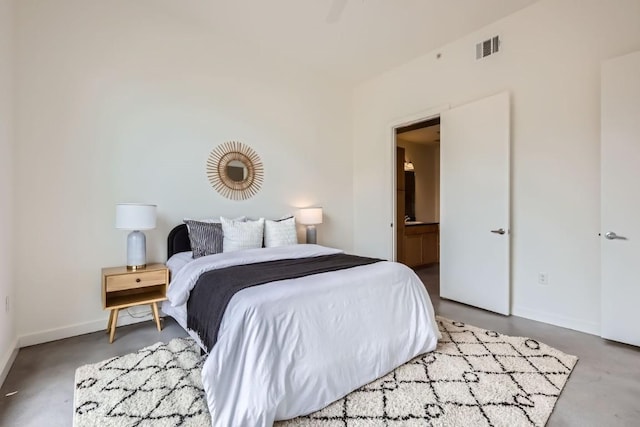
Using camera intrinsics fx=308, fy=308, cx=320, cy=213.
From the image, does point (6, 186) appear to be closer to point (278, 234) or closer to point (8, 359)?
point (8, 359)

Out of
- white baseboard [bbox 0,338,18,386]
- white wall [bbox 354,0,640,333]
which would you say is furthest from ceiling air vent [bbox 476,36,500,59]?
white baseboard [bbox 0,338,18,386]

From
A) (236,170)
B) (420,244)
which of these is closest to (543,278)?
(420,244)

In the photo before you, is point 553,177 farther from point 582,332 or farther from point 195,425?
point 195,425

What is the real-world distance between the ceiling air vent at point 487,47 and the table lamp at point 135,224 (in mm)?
3747

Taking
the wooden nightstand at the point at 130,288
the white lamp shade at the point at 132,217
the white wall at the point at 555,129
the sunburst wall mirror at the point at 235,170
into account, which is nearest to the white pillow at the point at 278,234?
the sunburst wall mirror at the point at 235,170

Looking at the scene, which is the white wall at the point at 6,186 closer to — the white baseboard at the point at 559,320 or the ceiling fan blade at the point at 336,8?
the ceiling fan blade at the point at 336,8

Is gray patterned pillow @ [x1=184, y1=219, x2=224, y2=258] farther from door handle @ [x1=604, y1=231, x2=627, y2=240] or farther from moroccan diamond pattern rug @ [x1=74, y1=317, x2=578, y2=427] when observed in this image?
door handle @ [x1=604, y1=231, x2=627, y2=240]

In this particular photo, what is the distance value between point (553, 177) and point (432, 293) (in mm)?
1927

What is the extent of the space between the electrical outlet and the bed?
1512 millimetres

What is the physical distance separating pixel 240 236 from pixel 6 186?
1770mm

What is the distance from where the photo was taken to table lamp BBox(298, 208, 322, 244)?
4.10 m

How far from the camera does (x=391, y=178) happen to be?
443 cm

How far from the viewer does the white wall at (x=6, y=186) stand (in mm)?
2105

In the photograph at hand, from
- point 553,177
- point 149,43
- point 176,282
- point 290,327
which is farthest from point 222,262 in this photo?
point 553,177
